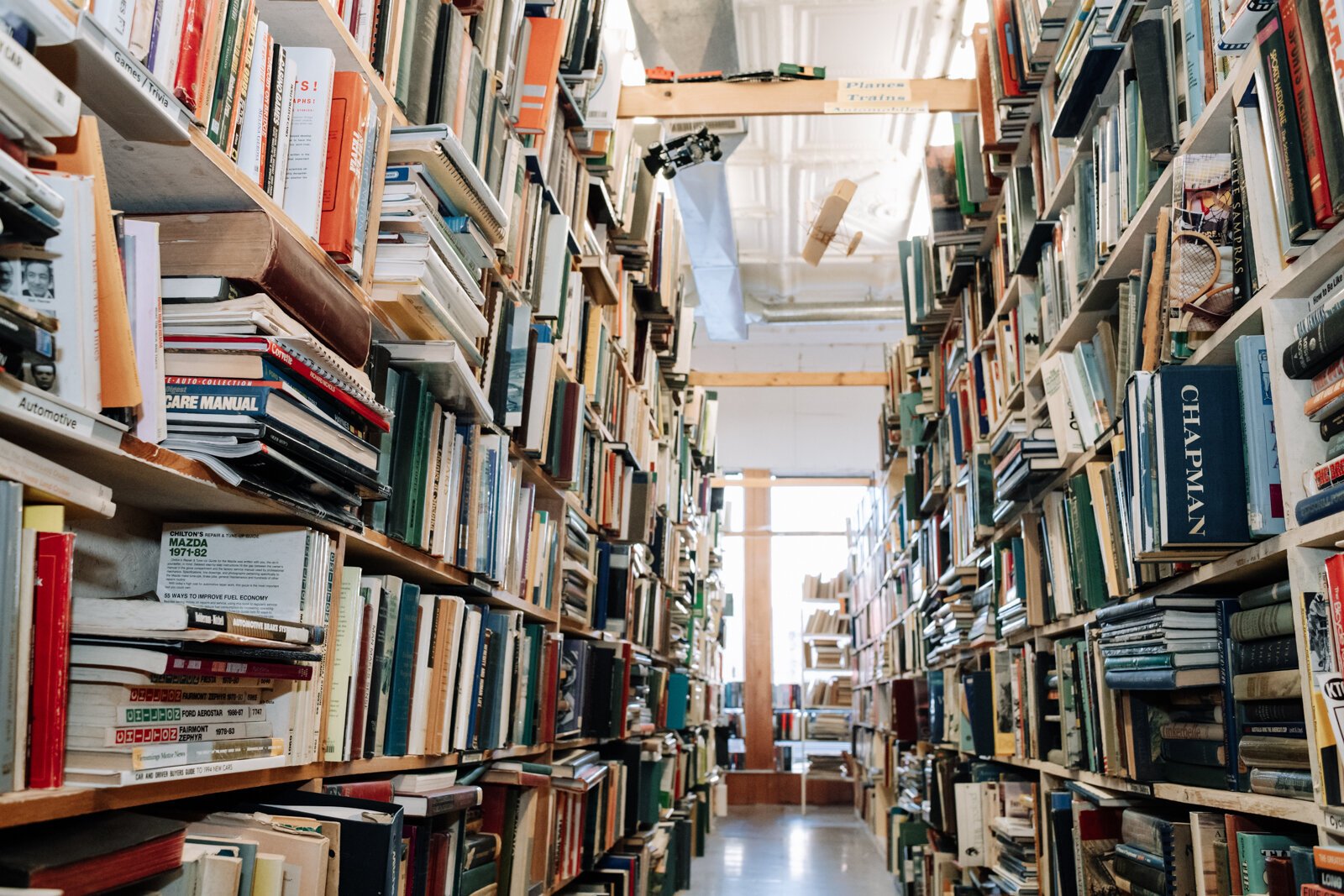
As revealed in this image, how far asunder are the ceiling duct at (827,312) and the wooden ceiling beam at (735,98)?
550cm

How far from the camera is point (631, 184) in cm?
365

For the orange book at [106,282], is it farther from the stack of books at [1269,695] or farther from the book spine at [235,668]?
the stack of books at [1269,695]

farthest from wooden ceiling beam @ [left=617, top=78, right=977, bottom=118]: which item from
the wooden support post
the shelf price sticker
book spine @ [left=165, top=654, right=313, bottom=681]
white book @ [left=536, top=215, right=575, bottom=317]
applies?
the wooden support post

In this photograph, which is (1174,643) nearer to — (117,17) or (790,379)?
(117,17)

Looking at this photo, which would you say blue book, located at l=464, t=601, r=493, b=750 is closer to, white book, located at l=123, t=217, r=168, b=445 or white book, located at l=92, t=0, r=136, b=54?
white book, located at l=123, t=217, r=168, b=445

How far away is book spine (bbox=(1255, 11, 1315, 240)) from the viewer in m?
1.25

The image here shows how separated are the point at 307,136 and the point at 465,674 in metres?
1.03

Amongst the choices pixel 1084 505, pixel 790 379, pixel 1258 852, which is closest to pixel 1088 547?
pixel 1084 505

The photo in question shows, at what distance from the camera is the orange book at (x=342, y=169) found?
1.38 m

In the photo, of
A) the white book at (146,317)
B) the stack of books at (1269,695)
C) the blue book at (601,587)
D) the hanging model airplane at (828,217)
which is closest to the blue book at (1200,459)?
the stack of books at (1269,695)

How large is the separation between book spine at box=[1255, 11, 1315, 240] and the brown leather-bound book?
1166 mm

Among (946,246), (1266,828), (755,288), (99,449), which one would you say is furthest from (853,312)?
(99,449)

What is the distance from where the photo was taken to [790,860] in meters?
6.27

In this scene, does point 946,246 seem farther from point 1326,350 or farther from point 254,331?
point 254,331
